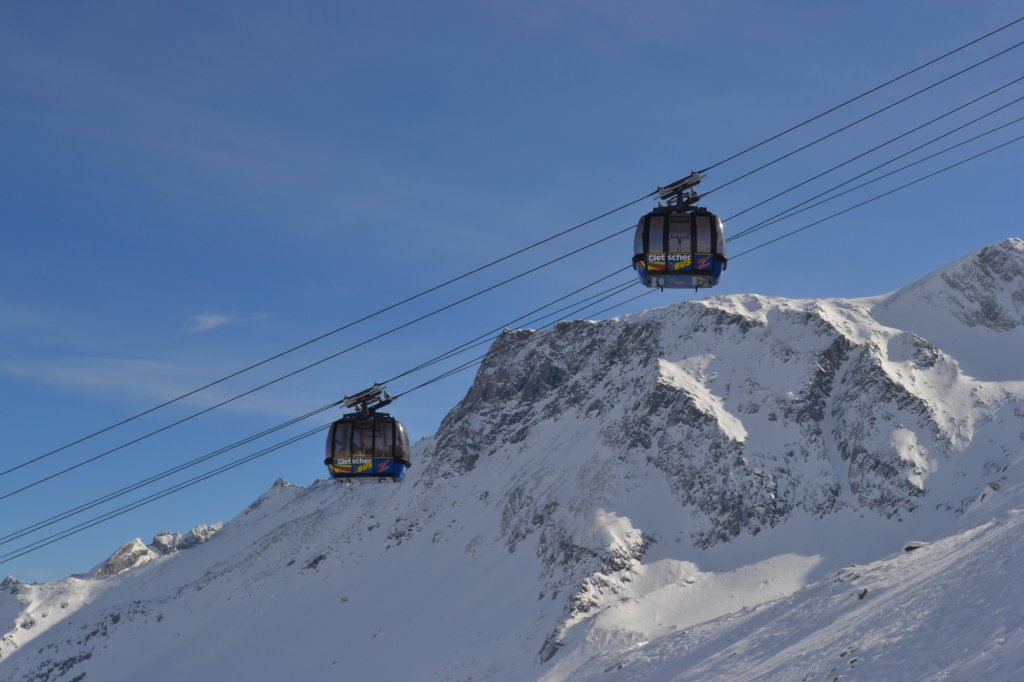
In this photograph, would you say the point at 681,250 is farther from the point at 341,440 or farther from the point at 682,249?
the point at 341,440

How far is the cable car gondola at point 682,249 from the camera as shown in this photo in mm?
31188

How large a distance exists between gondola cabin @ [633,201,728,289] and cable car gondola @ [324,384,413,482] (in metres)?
9.54

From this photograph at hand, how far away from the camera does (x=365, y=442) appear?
36.1 m

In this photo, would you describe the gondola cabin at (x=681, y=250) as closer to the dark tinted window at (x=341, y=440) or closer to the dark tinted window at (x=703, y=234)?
the dark tinted window at (x=703, y=234)

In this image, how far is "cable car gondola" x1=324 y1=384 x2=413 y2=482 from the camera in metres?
36.0

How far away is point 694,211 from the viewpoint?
31.8 metres

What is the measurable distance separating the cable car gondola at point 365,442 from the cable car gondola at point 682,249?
9.53 meters

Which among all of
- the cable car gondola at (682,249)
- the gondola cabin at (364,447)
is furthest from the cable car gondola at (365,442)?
the cable car gondola at (682,249)

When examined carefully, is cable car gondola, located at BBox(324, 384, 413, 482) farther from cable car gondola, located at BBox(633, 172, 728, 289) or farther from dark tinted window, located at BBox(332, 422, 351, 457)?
cable car gondola, located at BBox(633, 172, 728, 289)

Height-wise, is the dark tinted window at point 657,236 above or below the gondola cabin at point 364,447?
above

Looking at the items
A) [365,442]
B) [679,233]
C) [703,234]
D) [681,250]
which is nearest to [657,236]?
[679,233]

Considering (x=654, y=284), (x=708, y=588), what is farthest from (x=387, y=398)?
(x=708, y=588)

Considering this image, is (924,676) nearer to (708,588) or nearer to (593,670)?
(593,670)

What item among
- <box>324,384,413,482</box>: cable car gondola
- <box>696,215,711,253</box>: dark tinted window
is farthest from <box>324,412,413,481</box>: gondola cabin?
<box>696,215,711,253</box>: dark tinted window
